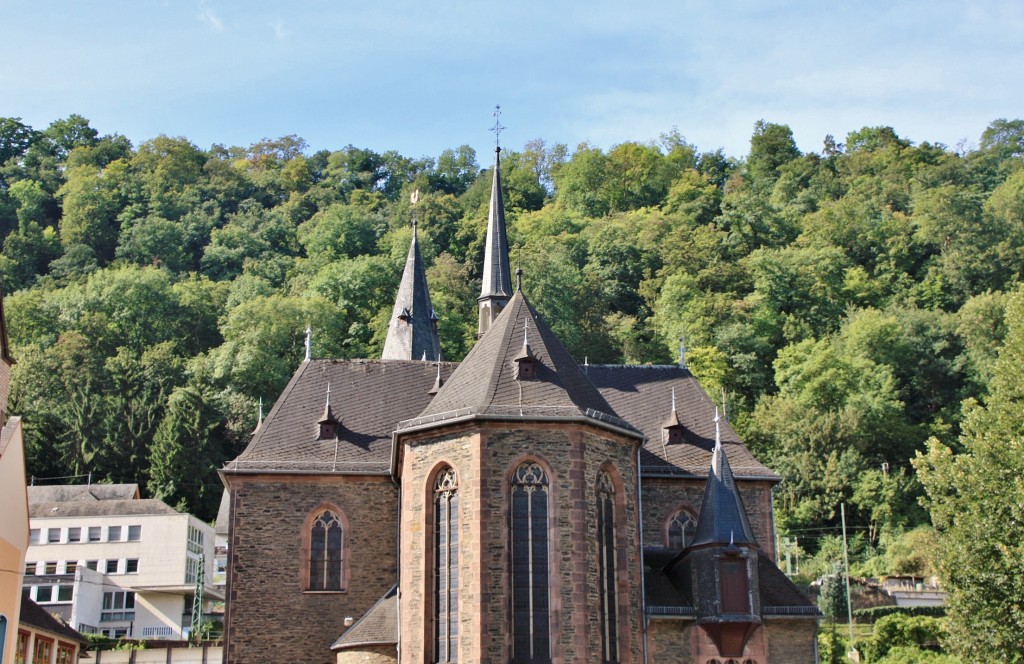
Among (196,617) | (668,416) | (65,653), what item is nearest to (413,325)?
(668,416)

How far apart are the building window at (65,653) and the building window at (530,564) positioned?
15.7 meters

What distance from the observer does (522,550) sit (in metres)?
28.0

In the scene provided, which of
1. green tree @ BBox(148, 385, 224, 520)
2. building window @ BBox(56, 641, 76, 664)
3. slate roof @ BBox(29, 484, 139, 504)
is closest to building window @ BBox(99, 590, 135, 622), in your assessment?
slate roof @ BBox(29, 484, 139, 504)

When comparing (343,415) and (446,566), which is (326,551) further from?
(446,566)

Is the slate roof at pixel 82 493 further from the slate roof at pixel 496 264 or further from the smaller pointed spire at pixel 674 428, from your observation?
the smaller pointed spire at pixel 674 428

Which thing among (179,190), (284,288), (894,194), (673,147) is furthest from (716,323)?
(179,190)

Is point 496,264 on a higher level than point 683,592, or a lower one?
higher

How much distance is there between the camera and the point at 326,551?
1347 inches

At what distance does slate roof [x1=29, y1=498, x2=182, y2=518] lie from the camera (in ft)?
224

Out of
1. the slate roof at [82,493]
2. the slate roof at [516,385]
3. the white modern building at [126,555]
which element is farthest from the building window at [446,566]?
the slate roof at [82,493]

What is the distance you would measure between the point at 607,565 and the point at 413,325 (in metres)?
21.4

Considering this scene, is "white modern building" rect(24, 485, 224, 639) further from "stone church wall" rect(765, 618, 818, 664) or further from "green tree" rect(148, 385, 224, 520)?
"stone church wall" rect(765, 618, 818, 664)

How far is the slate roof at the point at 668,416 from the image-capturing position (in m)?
35.2

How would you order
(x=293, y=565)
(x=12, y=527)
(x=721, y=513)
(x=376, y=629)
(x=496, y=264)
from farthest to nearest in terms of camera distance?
(x=496, y=264) → (x=293, y=565) → (x=721, y=513) → (x=376, y=629) → (x=12, y=527)
